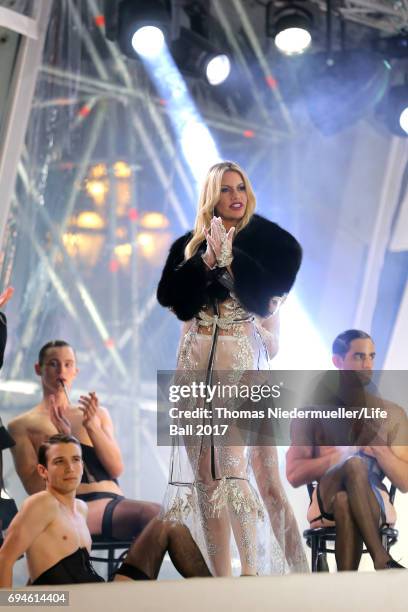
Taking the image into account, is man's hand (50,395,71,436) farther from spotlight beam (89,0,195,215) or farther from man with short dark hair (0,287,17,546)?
spotlight beam (89,0,195,215)

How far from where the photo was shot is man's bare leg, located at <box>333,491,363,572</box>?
11.4ft

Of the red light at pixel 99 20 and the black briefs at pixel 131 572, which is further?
the red light at pixel 99 20

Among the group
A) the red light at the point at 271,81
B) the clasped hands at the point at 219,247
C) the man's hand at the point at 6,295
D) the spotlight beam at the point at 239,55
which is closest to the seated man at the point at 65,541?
the man's hand at the point at 6,295

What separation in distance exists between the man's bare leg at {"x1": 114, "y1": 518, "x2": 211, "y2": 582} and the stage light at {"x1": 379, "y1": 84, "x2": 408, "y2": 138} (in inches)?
87.2

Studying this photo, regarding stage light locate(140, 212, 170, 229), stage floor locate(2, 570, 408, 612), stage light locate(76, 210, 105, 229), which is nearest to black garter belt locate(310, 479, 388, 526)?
stage floor locate(2, 570, 408, 612)

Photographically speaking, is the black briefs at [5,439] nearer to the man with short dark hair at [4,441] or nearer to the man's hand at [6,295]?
the man with short dark hair at [4,441]

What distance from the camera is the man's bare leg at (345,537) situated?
3.47 m

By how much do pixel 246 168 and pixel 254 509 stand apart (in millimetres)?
1562

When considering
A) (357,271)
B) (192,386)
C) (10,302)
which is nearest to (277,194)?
(357,271)

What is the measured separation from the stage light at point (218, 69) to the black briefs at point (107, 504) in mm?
2078

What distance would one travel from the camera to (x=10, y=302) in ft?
12.2

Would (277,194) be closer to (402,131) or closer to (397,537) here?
(402,131)

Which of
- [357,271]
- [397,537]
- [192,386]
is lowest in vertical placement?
[397,537]

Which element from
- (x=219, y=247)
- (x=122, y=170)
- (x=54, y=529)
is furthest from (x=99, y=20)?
(x=54, y=529)
